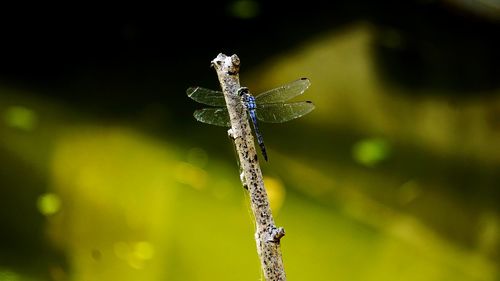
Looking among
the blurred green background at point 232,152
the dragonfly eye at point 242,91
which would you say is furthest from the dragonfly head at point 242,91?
the blurred green background at point 232,152

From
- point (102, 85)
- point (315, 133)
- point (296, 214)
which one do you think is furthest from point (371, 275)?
point (102, 85)

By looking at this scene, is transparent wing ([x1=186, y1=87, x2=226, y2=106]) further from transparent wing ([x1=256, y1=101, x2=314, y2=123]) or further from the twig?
the twig

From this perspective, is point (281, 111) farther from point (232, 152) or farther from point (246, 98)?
point (232, 152)

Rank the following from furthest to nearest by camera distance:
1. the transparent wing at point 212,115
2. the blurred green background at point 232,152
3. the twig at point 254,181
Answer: the blurred green background at point 232,152, the transparent wing at point 212,115, the twig at point 254,181

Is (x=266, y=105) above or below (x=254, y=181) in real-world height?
above

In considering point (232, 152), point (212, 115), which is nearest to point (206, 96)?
point (212, 115)

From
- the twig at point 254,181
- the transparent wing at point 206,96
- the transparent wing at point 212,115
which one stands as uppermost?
the transparent wing at point 206,96

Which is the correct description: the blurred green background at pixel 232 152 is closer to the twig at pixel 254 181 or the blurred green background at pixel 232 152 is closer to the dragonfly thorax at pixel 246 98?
the dragonfly thorax at pixel 246 98
